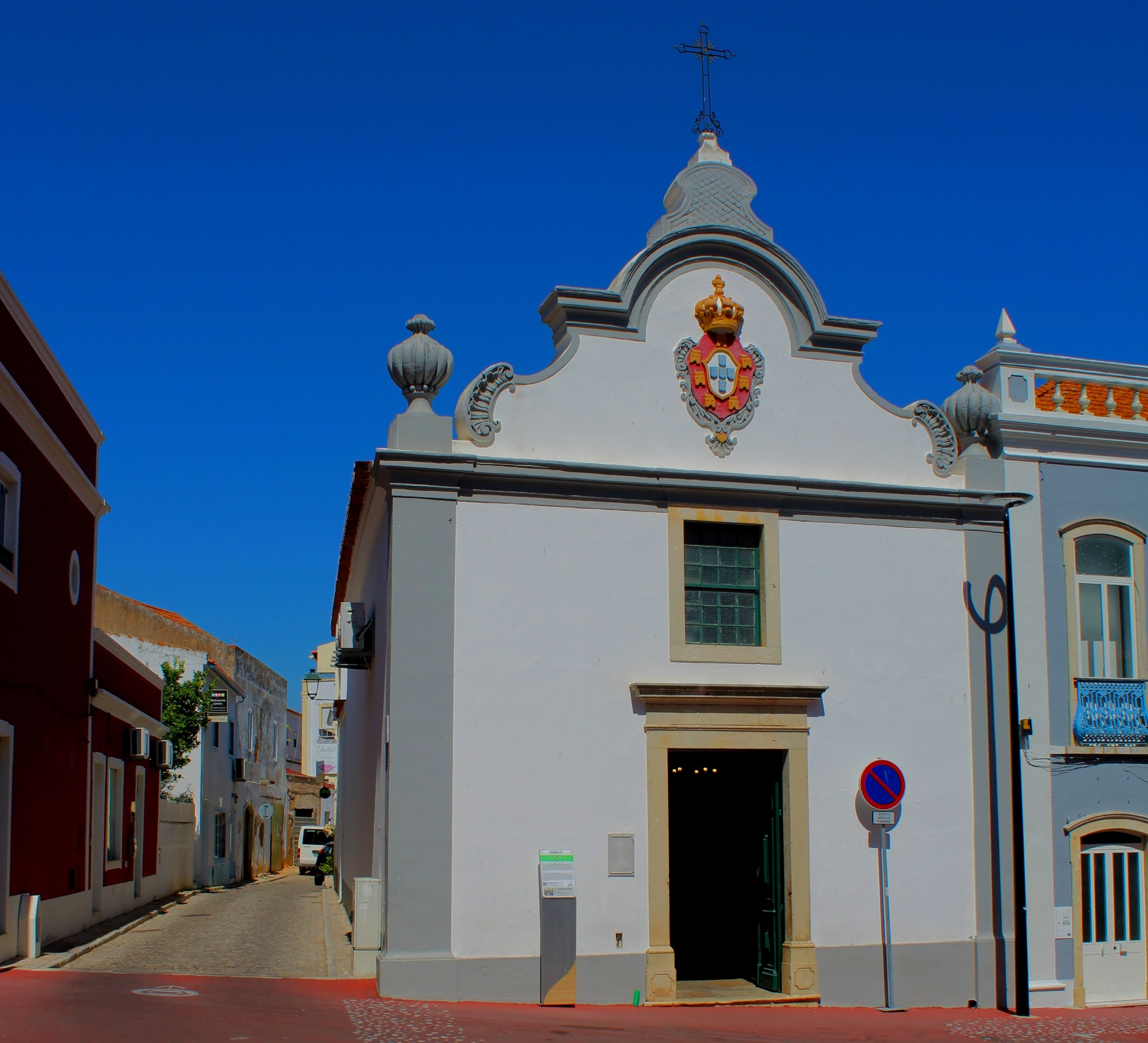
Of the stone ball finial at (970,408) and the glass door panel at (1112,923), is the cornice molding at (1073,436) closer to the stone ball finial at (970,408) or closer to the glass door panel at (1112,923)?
the stone ball finial at (970,408)

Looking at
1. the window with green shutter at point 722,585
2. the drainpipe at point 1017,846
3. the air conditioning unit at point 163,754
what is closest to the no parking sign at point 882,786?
the drainpipe at point 1017,846

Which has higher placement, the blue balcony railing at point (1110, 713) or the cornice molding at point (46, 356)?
the cornice molding at point (46, 356)

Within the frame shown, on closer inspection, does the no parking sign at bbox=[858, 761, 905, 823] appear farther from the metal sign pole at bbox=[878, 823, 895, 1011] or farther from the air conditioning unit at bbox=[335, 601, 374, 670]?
the air conditioning unit at bbox=[335, 601, 374, 670]

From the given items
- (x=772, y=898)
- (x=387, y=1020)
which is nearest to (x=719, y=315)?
(x=772, y=898)

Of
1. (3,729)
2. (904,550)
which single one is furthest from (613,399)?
(3,729)

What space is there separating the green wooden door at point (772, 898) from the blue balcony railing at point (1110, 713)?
392 centimetres

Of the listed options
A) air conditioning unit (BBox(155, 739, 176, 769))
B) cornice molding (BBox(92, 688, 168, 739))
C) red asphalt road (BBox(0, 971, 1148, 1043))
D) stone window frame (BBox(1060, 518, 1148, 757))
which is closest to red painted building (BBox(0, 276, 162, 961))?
cornice molding (BBox(92, 688, 168, 739))

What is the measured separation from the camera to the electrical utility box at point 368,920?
12.9 metres

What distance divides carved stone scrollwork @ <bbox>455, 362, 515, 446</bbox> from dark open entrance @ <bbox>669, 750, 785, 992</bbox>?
391cm

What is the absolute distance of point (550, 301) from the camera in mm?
13859

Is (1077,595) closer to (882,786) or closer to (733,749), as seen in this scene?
(882,786)

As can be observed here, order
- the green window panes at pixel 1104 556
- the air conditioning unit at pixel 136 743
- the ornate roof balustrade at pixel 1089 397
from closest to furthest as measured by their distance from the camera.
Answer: the green window panes at pixel 1104 556
the ornate roof balustrade at pixel 1089 397
the air conditioning unit at pixel 136 743

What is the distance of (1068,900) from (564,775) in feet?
20.5

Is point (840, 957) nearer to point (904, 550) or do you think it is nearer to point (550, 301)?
point (904, 550)
